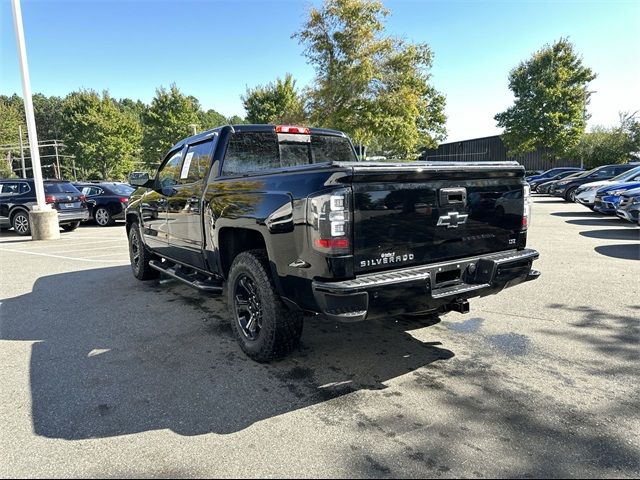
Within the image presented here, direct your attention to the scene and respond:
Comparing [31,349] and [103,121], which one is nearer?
[31,349]

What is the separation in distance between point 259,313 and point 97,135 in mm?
41809

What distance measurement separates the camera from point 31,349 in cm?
410

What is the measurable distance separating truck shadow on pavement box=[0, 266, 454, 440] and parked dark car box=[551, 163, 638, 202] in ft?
53.7

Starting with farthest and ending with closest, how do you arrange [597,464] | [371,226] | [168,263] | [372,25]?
[372,25]
[168,263]
[371,226]
[597,464]

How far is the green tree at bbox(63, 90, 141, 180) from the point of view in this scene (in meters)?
39.1

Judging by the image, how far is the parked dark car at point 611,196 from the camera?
447 inches

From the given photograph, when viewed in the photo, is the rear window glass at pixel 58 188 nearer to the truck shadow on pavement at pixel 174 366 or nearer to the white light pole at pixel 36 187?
the white light pole at pixel 36 187

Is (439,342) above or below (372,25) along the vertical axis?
below

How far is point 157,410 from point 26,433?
76 cm

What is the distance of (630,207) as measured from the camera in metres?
9.77

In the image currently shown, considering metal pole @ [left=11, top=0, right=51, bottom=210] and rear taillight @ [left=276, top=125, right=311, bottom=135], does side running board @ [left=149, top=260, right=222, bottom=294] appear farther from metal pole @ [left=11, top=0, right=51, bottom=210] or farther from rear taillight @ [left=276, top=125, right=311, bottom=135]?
metal pole @ [left=11, top=0, right=51, bottom=210]

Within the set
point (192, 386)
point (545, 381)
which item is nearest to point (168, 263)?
point (192, 386)

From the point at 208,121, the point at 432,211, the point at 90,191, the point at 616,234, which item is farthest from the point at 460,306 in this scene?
the point at 208,121

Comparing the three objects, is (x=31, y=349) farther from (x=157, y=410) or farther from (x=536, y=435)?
(x=536, y=435)
